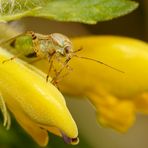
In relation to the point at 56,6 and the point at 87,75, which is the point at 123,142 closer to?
the point at 87,75

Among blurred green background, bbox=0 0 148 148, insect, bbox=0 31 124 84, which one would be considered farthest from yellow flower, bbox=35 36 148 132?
blurred green background, bbox=0 0 148 148

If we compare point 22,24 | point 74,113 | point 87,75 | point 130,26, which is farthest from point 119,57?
point 130,26

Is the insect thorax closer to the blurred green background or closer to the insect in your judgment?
Answer: the insect

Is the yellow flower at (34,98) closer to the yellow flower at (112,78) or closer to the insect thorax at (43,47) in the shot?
the insect thorax at (43,47)

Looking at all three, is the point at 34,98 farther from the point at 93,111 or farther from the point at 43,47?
the point at 93,111

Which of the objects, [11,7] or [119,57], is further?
[119,57]

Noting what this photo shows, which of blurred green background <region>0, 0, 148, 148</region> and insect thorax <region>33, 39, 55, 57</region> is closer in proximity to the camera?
insect thorax <region>33, 39, 55, 57</region>

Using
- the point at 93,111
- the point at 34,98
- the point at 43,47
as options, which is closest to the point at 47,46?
the point at 43,47
